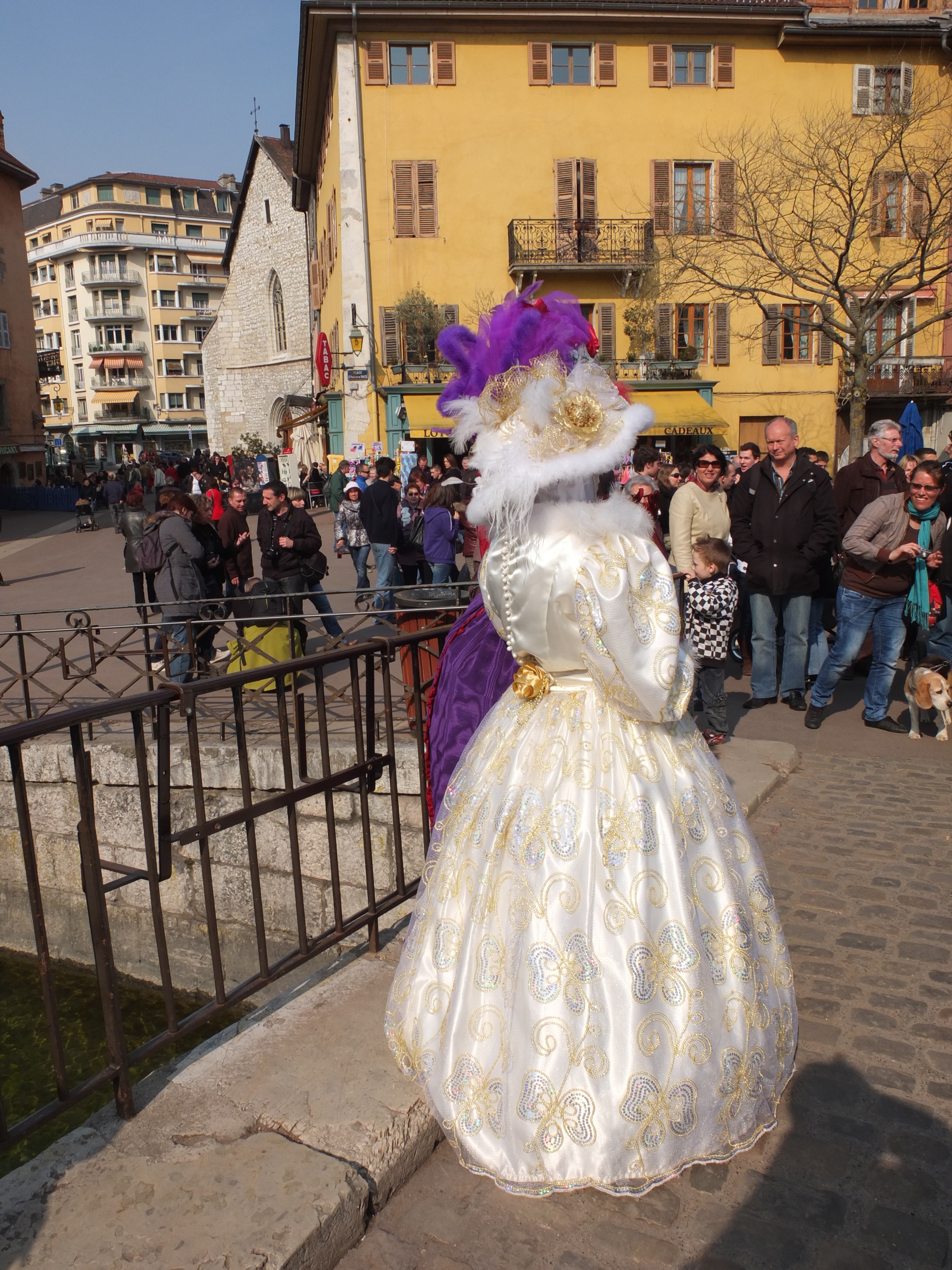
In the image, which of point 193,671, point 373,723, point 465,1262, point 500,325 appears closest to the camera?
point 465,1262

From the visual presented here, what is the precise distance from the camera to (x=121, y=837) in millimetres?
6426

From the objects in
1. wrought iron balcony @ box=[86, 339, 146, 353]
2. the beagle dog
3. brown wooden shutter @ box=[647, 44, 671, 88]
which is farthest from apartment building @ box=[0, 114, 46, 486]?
the beagle dog

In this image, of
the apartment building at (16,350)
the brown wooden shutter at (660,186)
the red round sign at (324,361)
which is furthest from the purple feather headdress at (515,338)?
the apartment building at (16,350)

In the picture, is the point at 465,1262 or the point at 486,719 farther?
the point at 486,719

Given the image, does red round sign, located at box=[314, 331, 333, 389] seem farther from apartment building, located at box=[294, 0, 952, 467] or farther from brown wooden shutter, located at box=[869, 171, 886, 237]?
brown wooden shutter, located at box=[869, 171, 886, 237]

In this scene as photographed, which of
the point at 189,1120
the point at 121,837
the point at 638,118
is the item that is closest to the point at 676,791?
the point at 189,1120

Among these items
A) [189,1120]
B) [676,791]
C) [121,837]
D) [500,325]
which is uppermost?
[500,325]

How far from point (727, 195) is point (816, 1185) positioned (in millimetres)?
26716

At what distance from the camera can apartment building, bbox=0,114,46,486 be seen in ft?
117

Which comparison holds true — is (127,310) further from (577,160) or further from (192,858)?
(192,858)

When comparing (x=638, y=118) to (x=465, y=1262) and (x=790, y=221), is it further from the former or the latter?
(x=465, y=1262)

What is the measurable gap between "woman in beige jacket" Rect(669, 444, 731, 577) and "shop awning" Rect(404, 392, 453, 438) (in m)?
17.8

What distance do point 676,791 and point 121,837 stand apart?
17.1 feet

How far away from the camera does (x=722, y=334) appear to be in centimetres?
2564
